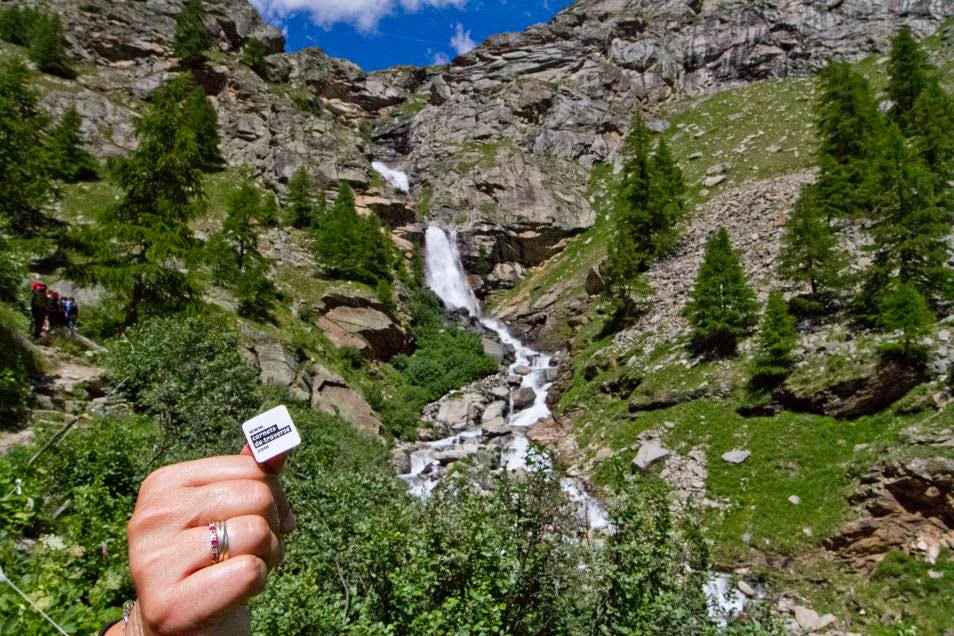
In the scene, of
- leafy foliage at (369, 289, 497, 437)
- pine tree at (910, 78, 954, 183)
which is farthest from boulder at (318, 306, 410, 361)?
pine tree at (910, 78, 954, 183)

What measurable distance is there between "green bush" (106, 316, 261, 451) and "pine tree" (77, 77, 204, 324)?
3.67 meters

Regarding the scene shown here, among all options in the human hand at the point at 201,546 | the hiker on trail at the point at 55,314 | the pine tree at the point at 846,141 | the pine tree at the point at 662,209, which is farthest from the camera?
the pine tree at the point at 662,209

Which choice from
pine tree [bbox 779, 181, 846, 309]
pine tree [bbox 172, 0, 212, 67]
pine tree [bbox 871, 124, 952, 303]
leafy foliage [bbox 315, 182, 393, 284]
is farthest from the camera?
pine tree [bbox 172, 0, 212, 67]

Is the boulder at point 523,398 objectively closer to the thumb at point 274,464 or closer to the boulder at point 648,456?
the boulder at point 648,456

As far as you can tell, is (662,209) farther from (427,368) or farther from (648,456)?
(648,456)

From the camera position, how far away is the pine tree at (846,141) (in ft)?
80.2

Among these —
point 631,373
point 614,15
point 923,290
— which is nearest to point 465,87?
point 614,15

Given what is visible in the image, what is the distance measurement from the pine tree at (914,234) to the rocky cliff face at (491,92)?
32775 mm

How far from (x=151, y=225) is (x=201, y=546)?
710 inches

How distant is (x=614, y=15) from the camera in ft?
227

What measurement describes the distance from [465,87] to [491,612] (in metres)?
75.7

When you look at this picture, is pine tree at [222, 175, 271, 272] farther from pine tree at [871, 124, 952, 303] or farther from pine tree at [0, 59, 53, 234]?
pine tree at [871, 124, 952, 303]

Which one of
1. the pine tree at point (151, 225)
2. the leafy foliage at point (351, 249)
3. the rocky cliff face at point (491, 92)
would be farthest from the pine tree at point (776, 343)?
the rocky cliff face at point (491, 92)

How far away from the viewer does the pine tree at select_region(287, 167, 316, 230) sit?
1639 inches
